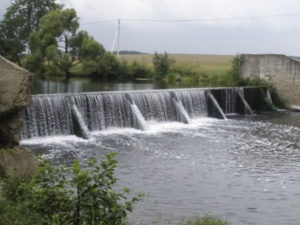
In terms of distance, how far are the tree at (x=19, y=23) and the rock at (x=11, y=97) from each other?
1420 inches

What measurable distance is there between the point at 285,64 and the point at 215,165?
16.2 m

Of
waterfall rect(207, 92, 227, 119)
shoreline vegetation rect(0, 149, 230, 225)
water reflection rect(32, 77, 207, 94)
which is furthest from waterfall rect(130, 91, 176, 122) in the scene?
shoreline vegetation rect(0, 149, 230, 225)

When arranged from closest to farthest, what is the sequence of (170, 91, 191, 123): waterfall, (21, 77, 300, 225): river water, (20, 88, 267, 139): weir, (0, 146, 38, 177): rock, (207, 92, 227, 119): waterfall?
1. (0, 146, 38, 177): rock
2. (21, 77, 300, 225): river water
3. (20, 88, 267, 139): weir
4. (170, 91, 191, 123): waterfall
5. (207, 92, 227, 119): waterfall

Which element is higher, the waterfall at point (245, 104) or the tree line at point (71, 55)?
the tree line at point (71, 55)

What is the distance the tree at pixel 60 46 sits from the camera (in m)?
39.0

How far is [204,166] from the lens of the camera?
40.5ft

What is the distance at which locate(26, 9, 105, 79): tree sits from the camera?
3900 centimetres

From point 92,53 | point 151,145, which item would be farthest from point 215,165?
point 92,53

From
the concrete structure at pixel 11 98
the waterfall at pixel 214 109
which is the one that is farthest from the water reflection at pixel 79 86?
the concrete structure at pixel 11 98

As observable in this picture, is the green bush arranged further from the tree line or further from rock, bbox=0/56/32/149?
rock, bbox=0/56/32/149

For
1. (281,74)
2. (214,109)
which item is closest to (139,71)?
(281,74)

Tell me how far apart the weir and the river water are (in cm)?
45

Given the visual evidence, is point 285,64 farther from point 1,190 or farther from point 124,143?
point 1,190

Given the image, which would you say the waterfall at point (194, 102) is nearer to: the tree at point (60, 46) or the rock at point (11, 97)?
the rock at point (11, 97)
